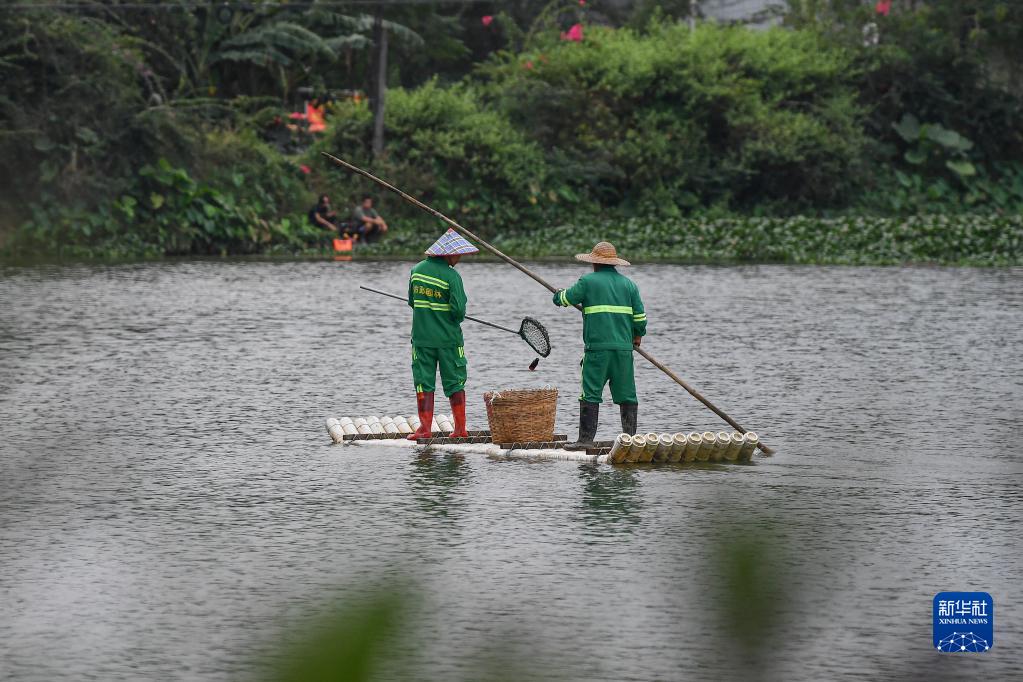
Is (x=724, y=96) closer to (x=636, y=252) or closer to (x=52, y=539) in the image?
(x=636, y=252)

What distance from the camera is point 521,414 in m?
12.0

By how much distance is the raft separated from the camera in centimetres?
1142

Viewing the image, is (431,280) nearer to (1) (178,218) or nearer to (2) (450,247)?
(2) (450,247)

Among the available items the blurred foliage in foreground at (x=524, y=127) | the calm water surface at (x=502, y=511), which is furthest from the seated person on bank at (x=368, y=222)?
the calm water surface at (x=502, y=511)

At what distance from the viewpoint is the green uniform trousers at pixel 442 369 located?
483 inches

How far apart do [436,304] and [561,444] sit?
51.1 inches

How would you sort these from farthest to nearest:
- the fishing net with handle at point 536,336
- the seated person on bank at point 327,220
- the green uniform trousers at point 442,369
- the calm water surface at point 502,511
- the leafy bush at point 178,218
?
1. the seated person on bank at point 327,220
2. the leafy bush at point 178,218
3. the fishing net with handle at point 536,336
4. the green uniform trousers at point 442,369
5. the calm water surface at point 502,511

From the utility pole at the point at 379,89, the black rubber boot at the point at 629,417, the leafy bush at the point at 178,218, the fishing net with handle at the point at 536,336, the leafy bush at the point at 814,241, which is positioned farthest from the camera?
the utility pole at the point at 379,89

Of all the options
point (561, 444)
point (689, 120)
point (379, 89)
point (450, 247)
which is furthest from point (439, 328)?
point (689, 120)

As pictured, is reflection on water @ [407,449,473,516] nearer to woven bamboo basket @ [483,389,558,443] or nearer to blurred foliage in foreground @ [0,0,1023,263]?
woven bamboo basket @ [483,389,558,443]

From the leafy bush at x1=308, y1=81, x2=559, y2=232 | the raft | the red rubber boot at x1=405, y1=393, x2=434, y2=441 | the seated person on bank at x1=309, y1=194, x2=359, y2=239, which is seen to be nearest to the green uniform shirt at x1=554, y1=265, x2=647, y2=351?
the raft

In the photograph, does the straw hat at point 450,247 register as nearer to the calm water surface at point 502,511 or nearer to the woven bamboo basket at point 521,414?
the woven bamboo basket at point 521,414

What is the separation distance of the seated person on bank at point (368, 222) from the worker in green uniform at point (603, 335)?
25.5 meters

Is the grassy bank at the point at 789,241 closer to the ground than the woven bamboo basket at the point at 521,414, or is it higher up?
closer to the ground
